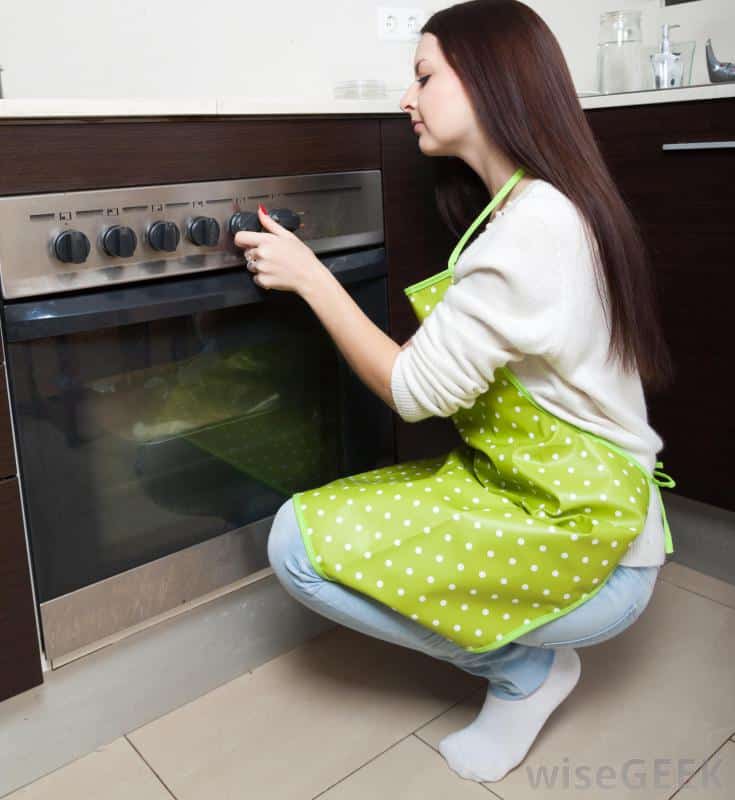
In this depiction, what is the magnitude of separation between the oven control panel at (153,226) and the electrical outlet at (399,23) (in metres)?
0.68

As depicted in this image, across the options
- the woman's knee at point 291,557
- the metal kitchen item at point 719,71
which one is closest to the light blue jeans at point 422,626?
the woman's knee at point 291,557

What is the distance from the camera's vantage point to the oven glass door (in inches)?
39.0

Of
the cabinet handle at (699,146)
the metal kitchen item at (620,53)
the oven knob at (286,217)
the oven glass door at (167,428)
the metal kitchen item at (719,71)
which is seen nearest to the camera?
the oven glass door at (167,428)

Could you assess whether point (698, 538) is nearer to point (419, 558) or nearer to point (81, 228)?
point (419, 558)

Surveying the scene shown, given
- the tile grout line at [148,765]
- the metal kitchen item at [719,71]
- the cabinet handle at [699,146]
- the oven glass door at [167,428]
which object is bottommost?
the tile grout line at [148,765]

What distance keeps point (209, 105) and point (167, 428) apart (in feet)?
1.29

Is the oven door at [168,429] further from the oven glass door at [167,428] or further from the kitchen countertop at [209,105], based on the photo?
the kitchen countertop at [209,105]

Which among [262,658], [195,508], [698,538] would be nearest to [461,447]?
[195,508]

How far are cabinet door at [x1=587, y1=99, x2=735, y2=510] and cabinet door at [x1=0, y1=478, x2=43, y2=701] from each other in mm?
1019

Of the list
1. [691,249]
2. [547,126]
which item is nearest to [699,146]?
[691,249]

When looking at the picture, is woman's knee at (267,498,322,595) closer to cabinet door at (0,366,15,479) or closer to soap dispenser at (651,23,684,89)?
cabinet door at (0,366,15,479)

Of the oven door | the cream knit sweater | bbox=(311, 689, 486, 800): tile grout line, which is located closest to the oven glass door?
the oven door

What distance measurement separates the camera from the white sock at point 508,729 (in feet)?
3.69

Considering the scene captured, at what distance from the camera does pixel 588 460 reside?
39.0 inches
